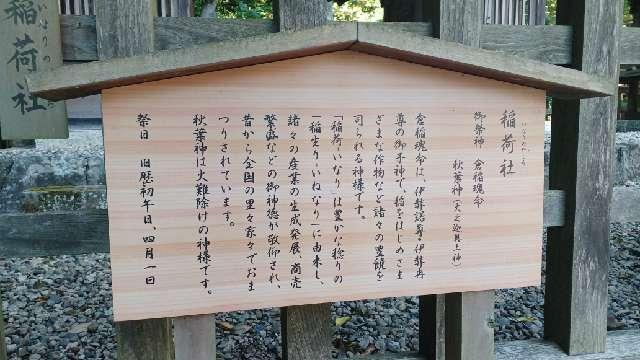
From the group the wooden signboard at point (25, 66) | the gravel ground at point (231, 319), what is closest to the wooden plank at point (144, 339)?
the wooden signboard at point (25, 66)

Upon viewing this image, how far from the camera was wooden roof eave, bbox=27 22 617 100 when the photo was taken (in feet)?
4.51

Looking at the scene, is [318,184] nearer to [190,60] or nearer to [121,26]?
[190,60]

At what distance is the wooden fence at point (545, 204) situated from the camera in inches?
73.5

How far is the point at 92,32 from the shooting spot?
190cm

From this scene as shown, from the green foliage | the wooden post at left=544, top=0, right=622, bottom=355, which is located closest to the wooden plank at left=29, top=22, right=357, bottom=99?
the wooden post at left=544, top=0, right=622, bottom=355

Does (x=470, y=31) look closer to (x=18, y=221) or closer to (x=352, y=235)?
(x=352, y=235)

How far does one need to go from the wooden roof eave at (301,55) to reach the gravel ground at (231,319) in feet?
6.77

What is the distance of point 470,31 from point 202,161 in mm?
1179

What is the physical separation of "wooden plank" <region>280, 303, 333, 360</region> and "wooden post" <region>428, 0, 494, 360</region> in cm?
48

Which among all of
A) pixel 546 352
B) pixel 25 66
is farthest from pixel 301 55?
pixel 546 352

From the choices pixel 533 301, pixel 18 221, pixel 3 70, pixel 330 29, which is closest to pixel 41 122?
pixel 3 70

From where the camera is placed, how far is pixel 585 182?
2.28m

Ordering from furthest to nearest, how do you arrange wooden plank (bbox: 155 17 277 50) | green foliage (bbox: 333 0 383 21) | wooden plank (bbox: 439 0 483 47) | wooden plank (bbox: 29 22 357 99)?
green foliage (bbox: 333 0 383 21), wooden plank (bbox: 439 0 483 47), wooden plank (bbox: 155 17 277 50), wooden plank (bbox: 29 22 357 99)

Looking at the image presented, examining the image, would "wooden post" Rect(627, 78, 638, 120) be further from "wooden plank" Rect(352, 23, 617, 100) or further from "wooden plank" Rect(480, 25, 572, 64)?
"wooden plank" Rect(352, 23, 617, 100)
